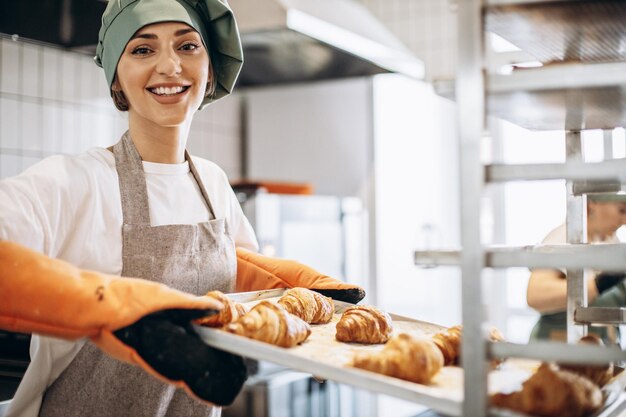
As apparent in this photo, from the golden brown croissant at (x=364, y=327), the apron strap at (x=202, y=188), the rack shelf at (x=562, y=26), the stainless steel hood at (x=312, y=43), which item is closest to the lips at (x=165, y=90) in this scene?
the apron strap at (x=202, y=188)

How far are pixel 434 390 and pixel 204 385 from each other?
1.05 feet

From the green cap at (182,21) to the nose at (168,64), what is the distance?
0.07m

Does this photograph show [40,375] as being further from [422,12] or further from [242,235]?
[422,12]

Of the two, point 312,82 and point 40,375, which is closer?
point 40,375

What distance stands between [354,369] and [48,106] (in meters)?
2.63

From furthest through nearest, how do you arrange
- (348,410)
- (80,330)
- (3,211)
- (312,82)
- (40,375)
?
(312,82), (348,410), (40,375), (3,211), (80,330)

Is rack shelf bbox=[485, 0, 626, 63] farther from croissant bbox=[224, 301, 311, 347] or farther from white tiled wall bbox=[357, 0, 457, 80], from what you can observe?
white tiled wall bbox=[357, 0, 457, 80]

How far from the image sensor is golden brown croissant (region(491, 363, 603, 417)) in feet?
2.95

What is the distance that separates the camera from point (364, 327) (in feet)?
3.93

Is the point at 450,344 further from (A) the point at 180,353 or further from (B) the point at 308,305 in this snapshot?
(A) the point at 180,353

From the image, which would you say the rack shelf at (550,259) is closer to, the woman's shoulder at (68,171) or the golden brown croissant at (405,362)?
the golden brown croissant at (405,362)

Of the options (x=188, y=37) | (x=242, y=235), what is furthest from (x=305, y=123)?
(x=188, y=37)

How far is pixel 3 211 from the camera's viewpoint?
111 cm

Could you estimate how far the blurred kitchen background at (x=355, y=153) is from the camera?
3.23 metres
